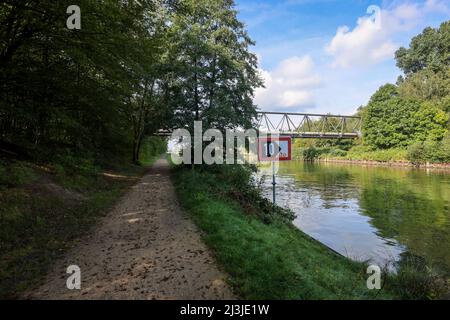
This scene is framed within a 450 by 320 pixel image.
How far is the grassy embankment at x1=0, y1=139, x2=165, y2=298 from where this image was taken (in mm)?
5090

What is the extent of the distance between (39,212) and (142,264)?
13.8ft

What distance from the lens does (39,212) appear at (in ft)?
25.2

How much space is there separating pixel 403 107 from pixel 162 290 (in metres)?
61.0

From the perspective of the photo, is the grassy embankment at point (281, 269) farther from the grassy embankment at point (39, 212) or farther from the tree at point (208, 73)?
the tree at point (208, 73)

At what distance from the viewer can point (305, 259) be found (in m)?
6.27

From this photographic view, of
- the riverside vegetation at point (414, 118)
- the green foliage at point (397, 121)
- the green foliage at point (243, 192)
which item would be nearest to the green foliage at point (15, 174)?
the green foliage at point (243, 192)

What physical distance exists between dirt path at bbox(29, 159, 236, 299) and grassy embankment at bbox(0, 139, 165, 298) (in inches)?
16.7

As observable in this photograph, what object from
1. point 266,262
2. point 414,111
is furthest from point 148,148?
point 414,111

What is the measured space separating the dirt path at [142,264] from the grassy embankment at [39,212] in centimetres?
42

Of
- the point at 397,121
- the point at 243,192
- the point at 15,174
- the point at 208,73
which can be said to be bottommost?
the point at 243,192

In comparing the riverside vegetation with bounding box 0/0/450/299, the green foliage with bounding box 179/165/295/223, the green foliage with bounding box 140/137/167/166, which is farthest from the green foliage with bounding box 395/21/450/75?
the green foliage with bounding box 179/165/295/223

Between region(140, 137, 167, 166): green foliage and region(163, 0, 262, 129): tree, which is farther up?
→ region(163, 0, 262, 129): tree

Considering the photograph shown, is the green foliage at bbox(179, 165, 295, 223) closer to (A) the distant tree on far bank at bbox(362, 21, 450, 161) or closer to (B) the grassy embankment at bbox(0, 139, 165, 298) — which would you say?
(B) the grassy embankment at bbox(0, 139, 165, 298)

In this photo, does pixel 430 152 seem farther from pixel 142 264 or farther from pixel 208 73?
pixel 142 264
